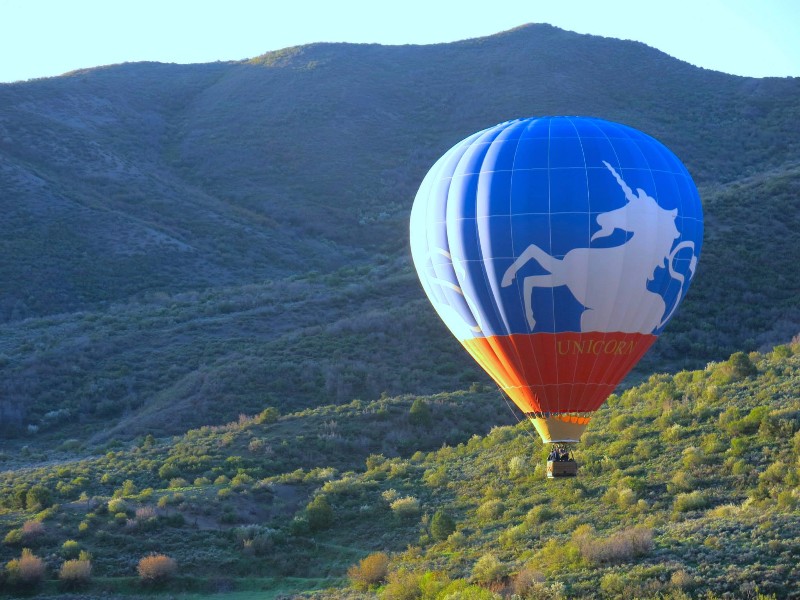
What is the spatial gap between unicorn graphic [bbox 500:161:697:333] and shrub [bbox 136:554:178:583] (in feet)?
29.3

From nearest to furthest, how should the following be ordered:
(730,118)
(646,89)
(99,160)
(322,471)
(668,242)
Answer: (668,242), (322,471), (99,160), (730,118), (646,89)

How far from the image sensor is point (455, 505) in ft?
95.5

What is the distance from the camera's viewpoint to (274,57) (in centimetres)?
10456

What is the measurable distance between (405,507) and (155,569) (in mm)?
6326

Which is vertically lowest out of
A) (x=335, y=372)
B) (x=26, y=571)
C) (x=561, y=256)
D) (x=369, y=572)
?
(x=369, y=572)

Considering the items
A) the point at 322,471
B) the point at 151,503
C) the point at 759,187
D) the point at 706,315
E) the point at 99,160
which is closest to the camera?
the point at 151,503

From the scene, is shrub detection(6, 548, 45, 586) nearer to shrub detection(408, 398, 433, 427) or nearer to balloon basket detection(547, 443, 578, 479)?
balloon basket detection(547, 443, 578, 479)

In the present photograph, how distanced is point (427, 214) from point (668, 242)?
185 inches

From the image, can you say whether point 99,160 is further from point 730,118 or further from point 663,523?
point 663,523

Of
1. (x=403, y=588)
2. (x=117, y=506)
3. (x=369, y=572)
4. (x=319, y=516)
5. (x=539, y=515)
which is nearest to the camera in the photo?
(x=403, y=588)

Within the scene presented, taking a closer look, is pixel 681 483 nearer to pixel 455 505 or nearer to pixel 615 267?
pixel 455 505

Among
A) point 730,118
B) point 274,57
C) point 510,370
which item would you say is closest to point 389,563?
point 510,370

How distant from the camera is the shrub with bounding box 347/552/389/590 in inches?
969

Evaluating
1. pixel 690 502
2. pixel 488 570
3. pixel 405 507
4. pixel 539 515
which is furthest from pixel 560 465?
pixel 405 507
